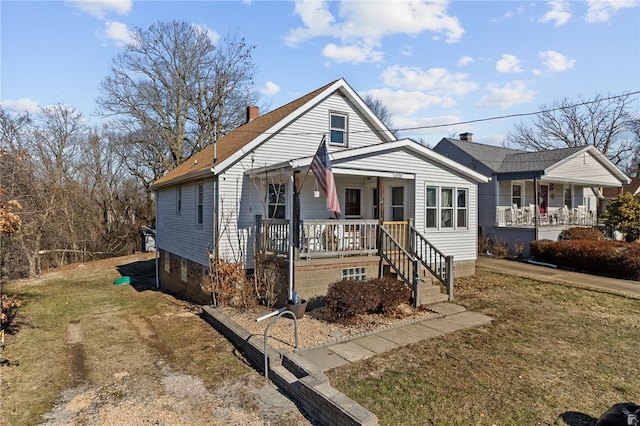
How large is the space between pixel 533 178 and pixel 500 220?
261 cm

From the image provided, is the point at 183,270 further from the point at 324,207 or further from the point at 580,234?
the point at 580,234

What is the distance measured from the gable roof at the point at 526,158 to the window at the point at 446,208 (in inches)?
312

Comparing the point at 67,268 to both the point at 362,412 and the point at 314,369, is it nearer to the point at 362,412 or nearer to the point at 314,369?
the point at 314,369

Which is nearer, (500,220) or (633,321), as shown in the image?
(633,321)

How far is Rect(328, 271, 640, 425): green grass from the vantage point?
4.77 metres

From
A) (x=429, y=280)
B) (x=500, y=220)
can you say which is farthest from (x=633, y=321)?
(x=500, y=220)

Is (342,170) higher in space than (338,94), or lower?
lower

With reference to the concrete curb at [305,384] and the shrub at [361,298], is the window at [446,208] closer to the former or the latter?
the shrub at [361,298]

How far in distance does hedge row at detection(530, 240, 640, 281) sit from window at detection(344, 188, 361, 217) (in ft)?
29.5

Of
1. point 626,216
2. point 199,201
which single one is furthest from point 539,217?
point 199,201

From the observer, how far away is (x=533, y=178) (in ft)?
63.1

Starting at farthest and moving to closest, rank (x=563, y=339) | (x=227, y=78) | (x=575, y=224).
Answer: (x=227, y=78)
(x=575, y=224)
(x=563, y=339)

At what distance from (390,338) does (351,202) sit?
7033mm

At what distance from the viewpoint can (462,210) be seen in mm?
13781
